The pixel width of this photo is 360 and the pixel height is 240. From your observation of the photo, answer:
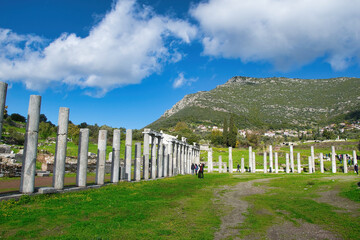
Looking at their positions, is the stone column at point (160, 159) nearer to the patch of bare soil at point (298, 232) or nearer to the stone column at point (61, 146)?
Answer: the stone column at point (61, 146)

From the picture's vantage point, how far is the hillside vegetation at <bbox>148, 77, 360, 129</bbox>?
16212 cm

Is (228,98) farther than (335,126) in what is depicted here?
Yes

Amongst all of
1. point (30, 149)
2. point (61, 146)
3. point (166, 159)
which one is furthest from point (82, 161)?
point (166, 159)

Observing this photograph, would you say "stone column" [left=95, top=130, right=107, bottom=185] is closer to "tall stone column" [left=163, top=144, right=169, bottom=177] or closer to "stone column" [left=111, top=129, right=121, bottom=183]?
"stone column" [left=111, top=129, right=121, bottom=183]

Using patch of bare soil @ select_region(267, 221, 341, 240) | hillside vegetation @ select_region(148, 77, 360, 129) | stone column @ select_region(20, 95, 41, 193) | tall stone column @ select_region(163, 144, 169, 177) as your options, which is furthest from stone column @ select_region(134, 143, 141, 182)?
hillside vegetation @ select_region(148, 77, 360, 129)

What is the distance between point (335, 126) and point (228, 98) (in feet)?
232

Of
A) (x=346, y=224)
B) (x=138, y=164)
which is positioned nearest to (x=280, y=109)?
(x=138, y=164)

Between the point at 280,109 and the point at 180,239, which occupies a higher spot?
the point at 280,109

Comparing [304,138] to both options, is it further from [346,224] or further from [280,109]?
[346,224]

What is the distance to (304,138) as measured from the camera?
133250 mm

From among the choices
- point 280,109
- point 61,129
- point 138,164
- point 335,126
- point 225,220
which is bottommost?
point 225,220

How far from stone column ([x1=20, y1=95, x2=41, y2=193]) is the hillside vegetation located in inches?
5478

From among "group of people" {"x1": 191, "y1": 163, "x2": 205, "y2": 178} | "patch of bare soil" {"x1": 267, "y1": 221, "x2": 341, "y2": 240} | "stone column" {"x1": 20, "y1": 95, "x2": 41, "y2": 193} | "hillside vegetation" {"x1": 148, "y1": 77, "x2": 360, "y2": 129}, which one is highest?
"hillside vegetation" {"x1": 148, "y1": 77, "x2": 360, "y2": 129}

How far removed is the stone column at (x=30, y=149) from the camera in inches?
546
